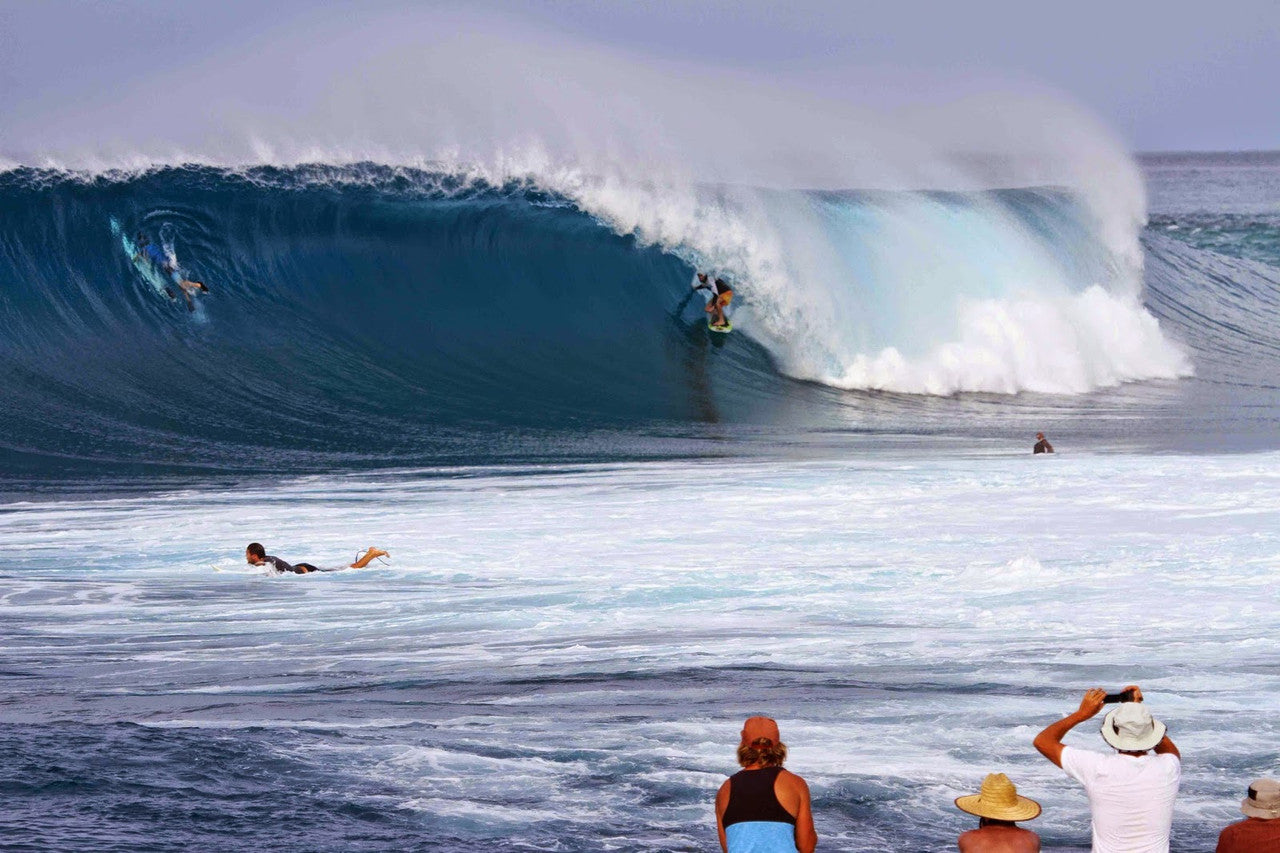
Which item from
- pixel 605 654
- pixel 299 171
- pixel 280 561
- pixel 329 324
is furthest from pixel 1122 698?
pixel 299 171

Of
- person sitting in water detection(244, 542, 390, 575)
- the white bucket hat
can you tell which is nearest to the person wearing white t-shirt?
the white bucket hat

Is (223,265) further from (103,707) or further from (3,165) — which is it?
(103,707)

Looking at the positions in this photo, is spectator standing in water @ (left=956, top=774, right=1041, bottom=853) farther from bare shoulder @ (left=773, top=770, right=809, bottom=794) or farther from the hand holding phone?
bare shoulder @ (left=773, top=770, right=809, bottom=794)

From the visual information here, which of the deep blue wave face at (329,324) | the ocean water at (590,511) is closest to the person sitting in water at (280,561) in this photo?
the ocean water at (590,511)

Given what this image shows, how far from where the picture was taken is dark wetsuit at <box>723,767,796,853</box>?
3844 millimetres

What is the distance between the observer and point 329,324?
1867 centimetres

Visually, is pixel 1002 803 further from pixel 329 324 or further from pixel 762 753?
pixel 329 324

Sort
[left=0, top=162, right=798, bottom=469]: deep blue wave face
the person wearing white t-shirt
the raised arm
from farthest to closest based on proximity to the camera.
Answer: [left=0, top=162, right=798, bottom=469]: deep blue wave face < the person wearing white t-shirt < the raised arm

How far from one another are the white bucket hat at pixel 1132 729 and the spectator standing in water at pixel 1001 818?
26cm

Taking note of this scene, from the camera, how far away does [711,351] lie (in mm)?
19062

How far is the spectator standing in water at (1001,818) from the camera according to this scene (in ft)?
13.0

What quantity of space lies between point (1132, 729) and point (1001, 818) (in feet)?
1.28

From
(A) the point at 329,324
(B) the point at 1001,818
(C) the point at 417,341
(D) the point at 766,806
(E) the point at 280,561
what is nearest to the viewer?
(D) the point at 766,806

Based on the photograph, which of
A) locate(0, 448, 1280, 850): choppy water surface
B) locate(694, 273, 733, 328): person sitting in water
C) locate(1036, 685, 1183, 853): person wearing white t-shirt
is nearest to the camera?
locate(1036, 685, 1183, 853): person wearing white t-shirt
